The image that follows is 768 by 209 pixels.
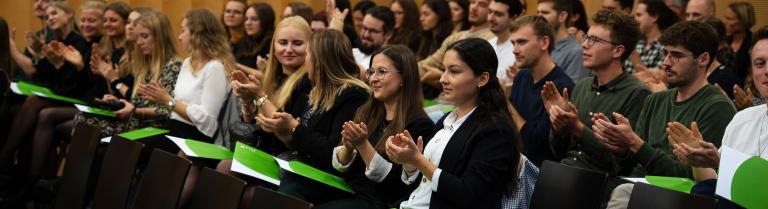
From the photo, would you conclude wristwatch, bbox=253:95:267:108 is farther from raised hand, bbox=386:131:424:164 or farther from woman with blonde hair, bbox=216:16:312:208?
raised hand, bbox=386:131:424:164

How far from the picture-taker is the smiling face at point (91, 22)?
23.0 feet

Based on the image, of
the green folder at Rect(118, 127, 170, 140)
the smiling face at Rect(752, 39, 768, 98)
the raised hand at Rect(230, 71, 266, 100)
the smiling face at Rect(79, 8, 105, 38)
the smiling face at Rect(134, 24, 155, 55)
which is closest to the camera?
the smiling face at Rect(752, 39, 768, 98)

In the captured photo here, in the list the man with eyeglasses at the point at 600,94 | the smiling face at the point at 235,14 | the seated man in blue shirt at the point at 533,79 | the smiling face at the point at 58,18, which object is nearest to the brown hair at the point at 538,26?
the seated man in blue shirt at the point at 533,79

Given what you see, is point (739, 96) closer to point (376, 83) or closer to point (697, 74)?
point (697, 74)

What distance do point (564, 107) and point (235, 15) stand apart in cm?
374

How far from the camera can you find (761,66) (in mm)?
3213

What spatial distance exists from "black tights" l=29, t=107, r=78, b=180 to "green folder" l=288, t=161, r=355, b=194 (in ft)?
8.98

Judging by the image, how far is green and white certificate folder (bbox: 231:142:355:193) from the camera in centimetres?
379

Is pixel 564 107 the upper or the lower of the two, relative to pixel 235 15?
upper

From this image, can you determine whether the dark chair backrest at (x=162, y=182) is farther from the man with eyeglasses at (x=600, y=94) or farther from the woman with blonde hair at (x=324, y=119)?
the man with eyeglasses at (x=600, y=94)

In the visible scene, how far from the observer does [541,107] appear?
4410 millimetres

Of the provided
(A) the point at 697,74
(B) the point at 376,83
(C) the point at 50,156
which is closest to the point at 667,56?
(A) the point at 697,74

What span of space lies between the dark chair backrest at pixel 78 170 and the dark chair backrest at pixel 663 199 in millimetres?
2212

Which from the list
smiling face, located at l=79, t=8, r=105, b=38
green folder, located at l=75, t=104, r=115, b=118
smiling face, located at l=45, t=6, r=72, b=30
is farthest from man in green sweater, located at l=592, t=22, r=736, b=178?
smiling face, located at l=45, t=6, r=72, b=30
